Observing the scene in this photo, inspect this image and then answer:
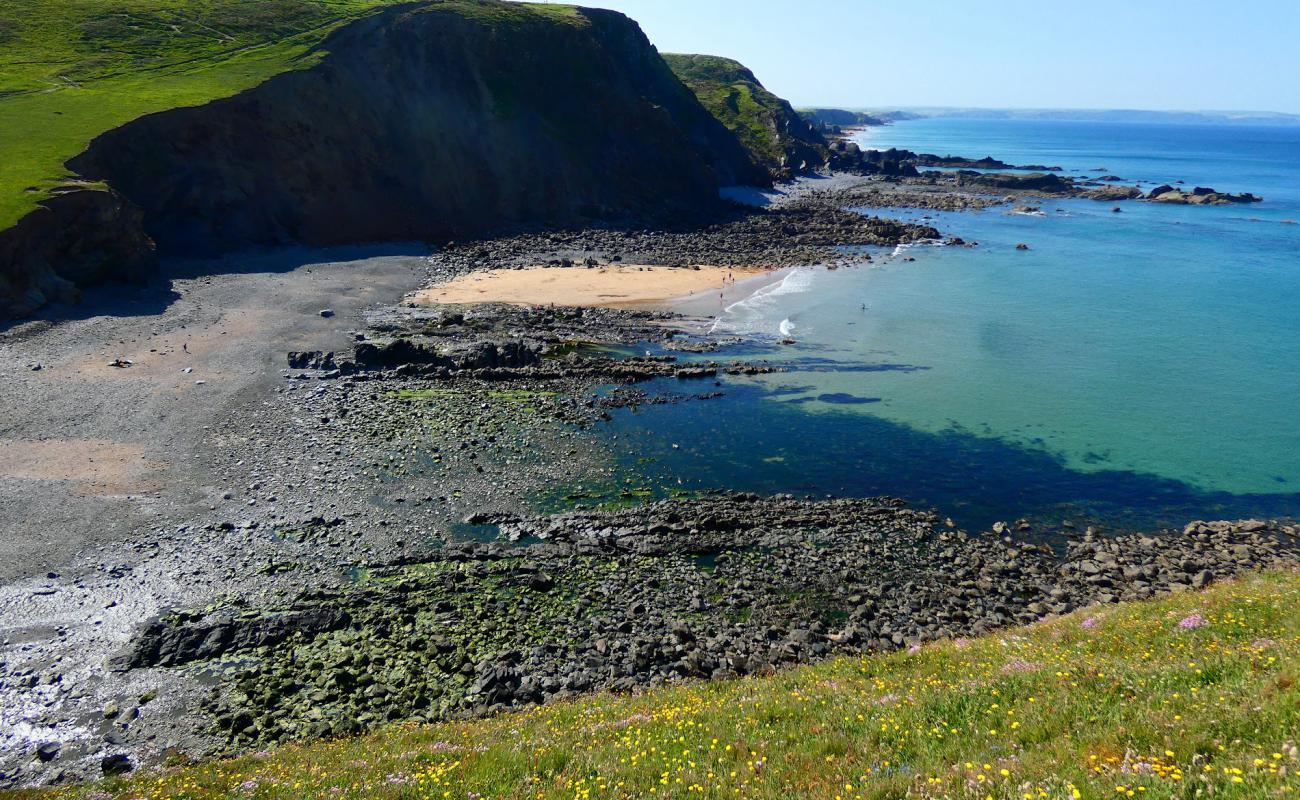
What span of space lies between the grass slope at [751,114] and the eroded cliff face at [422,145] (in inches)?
1686

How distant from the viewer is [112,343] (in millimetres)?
44969

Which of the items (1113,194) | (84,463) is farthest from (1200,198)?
(84,463)

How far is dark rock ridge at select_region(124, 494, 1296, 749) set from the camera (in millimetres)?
20406

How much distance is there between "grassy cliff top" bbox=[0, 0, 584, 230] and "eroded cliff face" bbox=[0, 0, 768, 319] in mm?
2213

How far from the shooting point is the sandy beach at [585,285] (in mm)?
60938

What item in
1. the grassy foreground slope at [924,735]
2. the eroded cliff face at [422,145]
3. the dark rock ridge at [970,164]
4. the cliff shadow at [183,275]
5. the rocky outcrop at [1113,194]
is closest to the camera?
the grassy foreground slope at [924,735]

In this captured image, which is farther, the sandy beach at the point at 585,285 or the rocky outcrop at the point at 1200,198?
the rocky outcrop at the point at 1200,198

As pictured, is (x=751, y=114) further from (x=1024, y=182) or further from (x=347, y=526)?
(x=347, y=526)

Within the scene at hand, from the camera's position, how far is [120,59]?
77.0m

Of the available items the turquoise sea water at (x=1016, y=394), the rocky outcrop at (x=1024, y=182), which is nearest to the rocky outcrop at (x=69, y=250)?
the turquoise sea water at (x=1016, y=394)

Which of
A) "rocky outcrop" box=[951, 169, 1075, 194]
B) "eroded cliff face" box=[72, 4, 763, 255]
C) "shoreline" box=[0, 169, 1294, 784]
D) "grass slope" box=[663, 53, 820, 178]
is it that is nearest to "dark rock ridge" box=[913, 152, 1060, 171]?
"grass slope" box=[663, 53, 820, 178]

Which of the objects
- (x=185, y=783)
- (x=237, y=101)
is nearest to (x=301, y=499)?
(x=185, y=783)

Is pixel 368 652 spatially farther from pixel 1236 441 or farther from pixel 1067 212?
pixel 1067 212

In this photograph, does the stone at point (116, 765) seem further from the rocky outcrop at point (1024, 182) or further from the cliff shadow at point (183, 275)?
the rocky outcrop at point (1024, 182)
